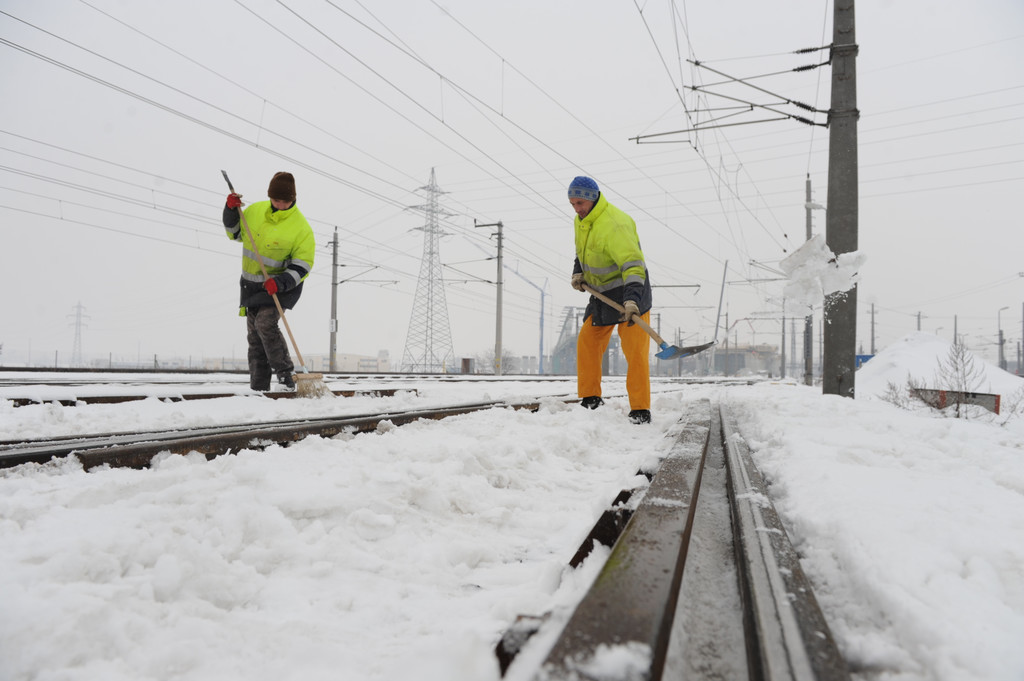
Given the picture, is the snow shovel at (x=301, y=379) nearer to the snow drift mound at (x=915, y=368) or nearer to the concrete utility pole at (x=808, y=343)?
the snow drift mound at (x=915, y=368)

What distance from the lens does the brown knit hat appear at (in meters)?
5.12

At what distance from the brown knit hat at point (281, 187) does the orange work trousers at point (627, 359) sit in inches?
122

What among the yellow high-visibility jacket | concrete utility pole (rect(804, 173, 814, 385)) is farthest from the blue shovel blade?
concrete utility pole (rect(804, 173, 814, 385))

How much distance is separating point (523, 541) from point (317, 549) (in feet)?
1.90

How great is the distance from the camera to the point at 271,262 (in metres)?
5.15

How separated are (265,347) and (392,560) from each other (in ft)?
14.1

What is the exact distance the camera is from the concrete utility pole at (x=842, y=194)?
703 centimetres

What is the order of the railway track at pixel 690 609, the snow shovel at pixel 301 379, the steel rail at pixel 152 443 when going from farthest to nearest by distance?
the snow shovel at pixel 301 379, the steel rail at pixel 152 443, the railway track at pixel 690 609

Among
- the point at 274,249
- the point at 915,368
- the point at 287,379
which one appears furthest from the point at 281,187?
the point at 915,368

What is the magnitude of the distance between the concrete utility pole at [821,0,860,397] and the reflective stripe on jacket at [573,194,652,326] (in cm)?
382

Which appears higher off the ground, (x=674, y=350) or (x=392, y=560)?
(x=674, y=350)

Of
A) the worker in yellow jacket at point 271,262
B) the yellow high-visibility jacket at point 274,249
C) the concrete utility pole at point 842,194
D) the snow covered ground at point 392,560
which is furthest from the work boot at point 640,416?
the concrete utility pole at point 842,194

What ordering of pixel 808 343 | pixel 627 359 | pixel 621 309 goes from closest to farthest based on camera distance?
pixel 621 309
pixel 627 359
pixel 808 343

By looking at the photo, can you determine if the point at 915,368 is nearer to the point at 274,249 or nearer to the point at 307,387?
the point at 307,387
